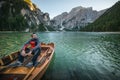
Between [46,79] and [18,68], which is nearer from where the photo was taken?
[18,68]

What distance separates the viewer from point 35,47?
42.0ft

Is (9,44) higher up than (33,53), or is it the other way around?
(33,53)

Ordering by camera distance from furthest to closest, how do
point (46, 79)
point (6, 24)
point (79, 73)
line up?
point (6, 24)
point (79, 73)
point (46, 79)

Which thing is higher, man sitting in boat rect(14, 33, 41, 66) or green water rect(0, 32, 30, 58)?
man sitting in boat rect(14, 33, 41, 66)

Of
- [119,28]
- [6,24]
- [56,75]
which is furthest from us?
[6,24]

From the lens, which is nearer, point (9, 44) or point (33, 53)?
point (33, 53)

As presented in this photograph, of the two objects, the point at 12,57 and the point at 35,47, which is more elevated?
the point at 35,47

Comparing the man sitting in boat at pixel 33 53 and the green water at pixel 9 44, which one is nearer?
the man sitting in boat at pixel 33 53

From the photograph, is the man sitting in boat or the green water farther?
the green water

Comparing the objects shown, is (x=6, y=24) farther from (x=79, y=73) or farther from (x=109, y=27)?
(x=79, y=73)

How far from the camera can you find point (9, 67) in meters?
11.5

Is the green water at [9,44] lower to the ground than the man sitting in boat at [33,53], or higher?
lower

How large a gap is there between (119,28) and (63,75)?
135486 millimetres

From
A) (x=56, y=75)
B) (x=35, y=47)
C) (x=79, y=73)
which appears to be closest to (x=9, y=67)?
(x=35, y=47)
